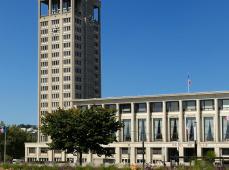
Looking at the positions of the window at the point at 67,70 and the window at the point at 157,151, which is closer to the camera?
the window at the point at 157,151

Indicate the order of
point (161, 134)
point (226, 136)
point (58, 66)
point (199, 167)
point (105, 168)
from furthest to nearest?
point (58, 66) < point (161, 134) < point (226, 136) < point (105, 168) < point (199, 167)

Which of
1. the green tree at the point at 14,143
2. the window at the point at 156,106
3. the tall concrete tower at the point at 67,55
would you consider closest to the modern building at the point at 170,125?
the window at the point at 156,106

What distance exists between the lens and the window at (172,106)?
142m

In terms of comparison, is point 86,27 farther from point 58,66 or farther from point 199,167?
point 199,167

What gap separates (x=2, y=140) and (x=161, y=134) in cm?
6456

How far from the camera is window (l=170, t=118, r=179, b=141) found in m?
141

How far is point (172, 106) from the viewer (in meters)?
143

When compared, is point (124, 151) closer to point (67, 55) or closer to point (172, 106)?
point (172, 106)

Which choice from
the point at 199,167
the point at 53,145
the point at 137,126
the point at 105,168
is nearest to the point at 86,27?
the point at 137,126

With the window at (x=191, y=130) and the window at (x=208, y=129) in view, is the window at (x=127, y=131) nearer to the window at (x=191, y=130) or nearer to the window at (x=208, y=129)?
the window at (x=191, y=130)

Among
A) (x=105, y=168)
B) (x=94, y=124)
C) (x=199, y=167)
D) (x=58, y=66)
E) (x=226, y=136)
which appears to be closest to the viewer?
(x=199, y=167)

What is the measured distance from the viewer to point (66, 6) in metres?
181

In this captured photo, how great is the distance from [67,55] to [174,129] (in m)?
49.8

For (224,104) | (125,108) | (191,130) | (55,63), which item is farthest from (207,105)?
(55,63)
